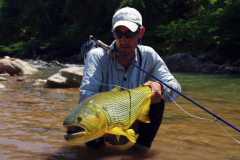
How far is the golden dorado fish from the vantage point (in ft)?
4.56

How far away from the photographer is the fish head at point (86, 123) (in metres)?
1.38

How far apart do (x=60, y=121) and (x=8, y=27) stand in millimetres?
49342

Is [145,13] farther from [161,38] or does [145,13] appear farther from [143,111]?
[143,111]

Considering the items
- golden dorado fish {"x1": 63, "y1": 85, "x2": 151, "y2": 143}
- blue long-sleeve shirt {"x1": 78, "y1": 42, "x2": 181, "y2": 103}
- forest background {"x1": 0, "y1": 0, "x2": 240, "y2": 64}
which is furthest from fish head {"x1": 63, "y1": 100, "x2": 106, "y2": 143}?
forest background {"x1": 0, "y1": 0, "x2": 240, "y2": 64}

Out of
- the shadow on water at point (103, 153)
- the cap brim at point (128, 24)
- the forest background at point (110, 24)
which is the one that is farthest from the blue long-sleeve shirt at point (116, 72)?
the forest background at point (110, 24)

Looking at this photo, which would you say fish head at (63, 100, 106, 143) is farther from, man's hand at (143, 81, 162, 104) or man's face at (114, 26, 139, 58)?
man's face at (114, 26, 139, 58)

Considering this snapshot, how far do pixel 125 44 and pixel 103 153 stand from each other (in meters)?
1.07

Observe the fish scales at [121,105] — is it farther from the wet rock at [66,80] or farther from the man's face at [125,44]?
the wet rock at [66,80]

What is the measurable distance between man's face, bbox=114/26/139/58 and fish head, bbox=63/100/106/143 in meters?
0.90

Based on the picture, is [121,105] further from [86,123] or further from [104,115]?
[86,123]

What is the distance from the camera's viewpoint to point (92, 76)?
6.97 feet

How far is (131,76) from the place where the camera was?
2350 mm

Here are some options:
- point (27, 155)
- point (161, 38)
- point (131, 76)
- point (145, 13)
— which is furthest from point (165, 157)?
point (145, 13)

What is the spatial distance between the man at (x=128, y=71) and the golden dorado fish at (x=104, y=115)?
0.33m
